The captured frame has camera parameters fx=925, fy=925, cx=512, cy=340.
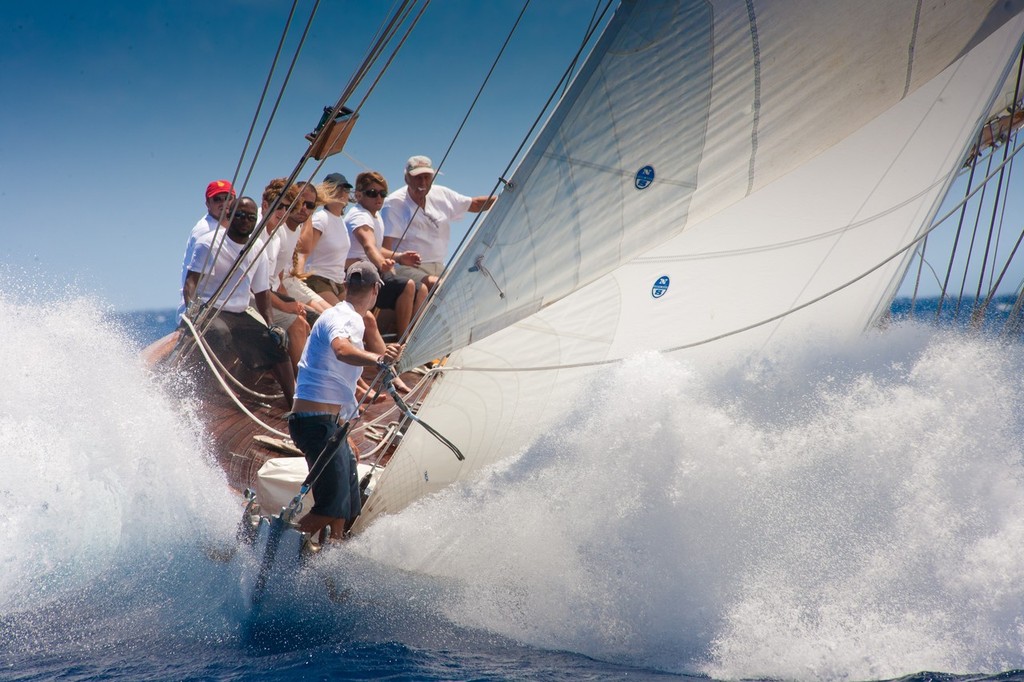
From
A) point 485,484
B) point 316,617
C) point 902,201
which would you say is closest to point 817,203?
point 902,201

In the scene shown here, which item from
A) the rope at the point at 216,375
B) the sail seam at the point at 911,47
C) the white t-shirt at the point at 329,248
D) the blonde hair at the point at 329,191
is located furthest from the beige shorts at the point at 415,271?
the sail seam at the point at 911,47

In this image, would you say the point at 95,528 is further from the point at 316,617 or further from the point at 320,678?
the point at 320,678

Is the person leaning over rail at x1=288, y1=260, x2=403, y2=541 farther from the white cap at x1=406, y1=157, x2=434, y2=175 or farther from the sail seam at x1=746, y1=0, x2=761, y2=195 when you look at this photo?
the white cap at x1=406, y1=157, x2=434, y2=175

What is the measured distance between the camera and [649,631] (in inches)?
185

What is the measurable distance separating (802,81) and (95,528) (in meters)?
4.88

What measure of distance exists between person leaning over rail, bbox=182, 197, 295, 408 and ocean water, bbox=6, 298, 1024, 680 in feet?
3.50

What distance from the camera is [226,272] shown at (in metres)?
6.37

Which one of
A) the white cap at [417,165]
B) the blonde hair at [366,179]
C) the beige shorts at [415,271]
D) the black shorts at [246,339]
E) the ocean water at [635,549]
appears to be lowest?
the ocean water at [635,549]

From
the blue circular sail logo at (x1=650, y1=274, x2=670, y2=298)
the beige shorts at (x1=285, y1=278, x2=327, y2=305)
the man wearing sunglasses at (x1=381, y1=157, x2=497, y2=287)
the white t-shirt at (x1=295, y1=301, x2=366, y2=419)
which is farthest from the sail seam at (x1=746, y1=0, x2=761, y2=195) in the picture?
the beige shorts at (x1=285, y1=278, x2=327, y2=305)

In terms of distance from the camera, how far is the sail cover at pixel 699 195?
185 inches

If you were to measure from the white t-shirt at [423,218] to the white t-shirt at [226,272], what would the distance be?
142 cm

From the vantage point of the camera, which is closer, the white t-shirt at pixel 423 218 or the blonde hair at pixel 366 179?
the blonde hair at pixel 366 179

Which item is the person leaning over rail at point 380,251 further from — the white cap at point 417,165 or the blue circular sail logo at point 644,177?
the blue circular sail logo at point 644,177

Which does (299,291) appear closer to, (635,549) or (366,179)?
(366,179)
